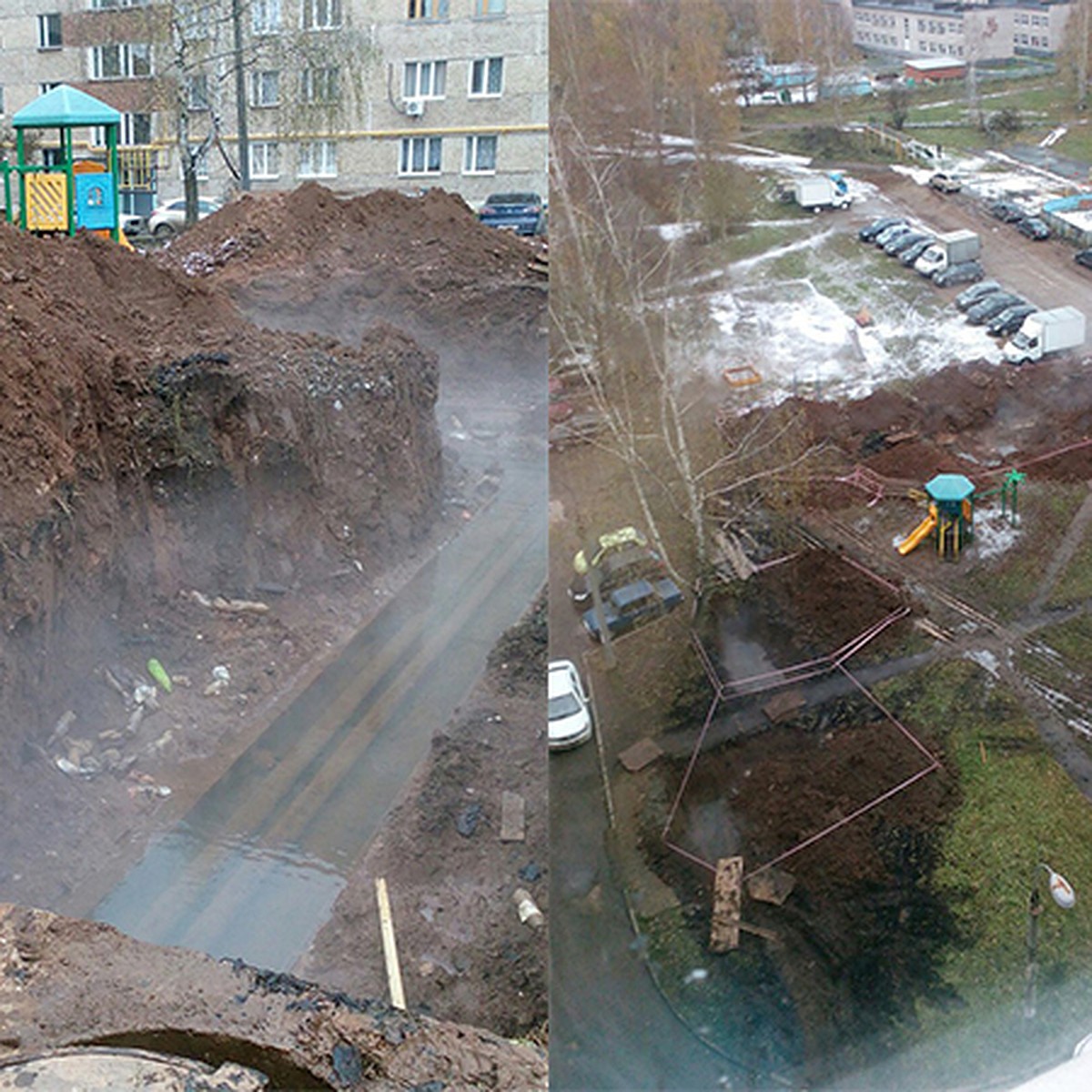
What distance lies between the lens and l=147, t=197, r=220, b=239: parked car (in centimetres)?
500

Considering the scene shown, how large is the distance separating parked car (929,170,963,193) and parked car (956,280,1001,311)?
22 centimetres

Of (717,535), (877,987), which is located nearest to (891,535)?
(717,535)

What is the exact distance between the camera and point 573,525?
8.43 ft

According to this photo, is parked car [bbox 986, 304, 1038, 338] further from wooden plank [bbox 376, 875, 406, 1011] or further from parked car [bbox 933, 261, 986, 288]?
wooden plank [bbox 376, 875, 406, 1011]

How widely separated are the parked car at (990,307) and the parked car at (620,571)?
0.82m

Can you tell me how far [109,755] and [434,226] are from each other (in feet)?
8.25

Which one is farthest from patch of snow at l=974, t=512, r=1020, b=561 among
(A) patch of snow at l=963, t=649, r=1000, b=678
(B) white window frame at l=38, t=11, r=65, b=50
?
(B) white window frame at l=38, t=11, r=65, b=50

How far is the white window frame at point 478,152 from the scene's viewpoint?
11.8ft

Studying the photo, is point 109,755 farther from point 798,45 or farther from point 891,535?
point 798,45

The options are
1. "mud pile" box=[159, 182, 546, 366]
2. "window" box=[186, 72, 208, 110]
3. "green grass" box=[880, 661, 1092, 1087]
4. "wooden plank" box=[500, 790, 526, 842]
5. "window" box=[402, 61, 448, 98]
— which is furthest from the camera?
"mud pile" box=[159, 182, 546, 366]

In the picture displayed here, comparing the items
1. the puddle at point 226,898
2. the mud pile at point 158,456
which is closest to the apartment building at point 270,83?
the mud pile at point 158,456

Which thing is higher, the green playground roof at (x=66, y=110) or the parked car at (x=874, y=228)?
the green playground roof at (x=66, y=110)

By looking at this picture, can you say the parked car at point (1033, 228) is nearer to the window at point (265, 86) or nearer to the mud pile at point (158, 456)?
the window at point (265, 86)

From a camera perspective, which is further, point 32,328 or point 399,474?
point 399,474
